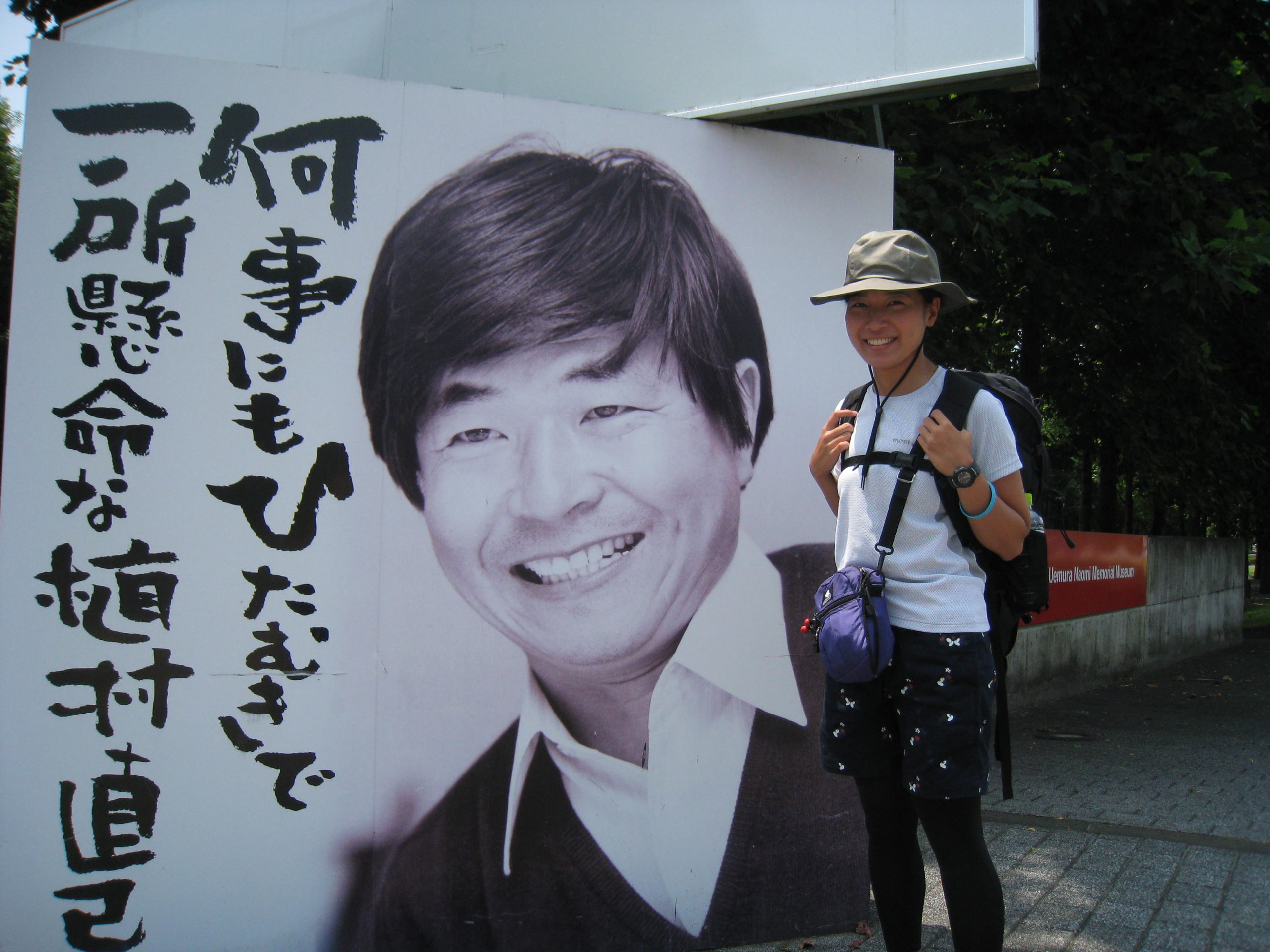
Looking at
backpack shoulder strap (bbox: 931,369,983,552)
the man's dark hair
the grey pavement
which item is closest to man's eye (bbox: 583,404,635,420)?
the man's dark hair

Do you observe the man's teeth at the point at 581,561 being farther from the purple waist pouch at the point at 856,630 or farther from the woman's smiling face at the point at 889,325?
the woman's smiling face at the point at 889,325

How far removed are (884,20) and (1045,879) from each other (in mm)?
3025

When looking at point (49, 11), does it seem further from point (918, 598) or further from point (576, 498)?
point (918, 598)

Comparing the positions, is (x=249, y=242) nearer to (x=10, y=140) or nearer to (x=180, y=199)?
(x=180, y=199)

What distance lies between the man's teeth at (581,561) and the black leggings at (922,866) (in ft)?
3.01

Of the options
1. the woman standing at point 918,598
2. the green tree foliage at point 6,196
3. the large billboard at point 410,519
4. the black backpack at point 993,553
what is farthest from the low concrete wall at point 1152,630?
the green tree foliage at point 6,196

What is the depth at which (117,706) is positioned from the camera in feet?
8.99

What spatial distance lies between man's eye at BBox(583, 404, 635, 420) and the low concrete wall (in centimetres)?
607

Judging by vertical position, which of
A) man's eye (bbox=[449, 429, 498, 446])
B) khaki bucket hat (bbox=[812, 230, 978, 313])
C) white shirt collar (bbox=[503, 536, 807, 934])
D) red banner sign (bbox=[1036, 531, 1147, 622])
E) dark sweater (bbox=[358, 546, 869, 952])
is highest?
khaki bucket hat (bbox=[812, 230, 978, 313])

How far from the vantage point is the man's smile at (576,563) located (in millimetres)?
3039

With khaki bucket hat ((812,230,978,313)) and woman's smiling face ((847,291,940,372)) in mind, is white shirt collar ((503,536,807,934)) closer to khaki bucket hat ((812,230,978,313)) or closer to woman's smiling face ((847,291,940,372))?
woman's smiling face ((847,291,940,372))

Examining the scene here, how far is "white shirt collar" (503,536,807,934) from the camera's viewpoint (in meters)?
3.09

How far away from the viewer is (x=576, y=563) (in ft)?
10.0

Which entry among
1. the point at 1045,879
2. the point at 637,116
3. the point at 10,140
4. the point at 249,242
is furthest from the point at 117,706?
the point at 10,140
